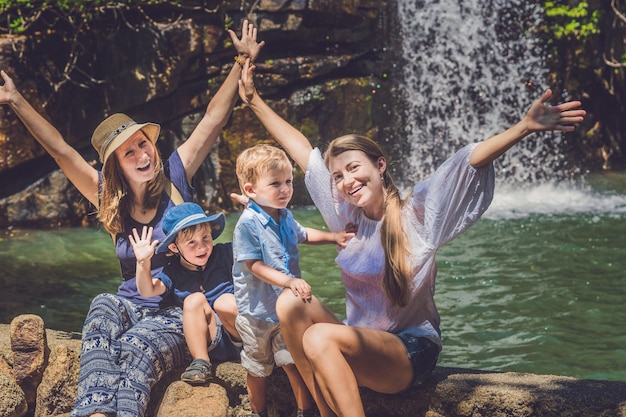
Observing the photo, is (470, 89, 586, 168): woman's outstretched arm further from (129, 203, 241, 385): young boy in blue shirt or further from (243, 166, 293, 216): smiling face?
(129, 203, 241, 385): young boy in blue shirt

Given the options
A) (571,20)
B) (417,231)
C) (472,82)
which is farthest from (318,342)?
(571,20)

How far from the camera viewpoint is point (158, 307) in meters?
3.84

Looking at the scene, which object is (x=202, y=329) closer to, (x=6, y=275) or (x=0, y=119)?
(x=6, y=275)

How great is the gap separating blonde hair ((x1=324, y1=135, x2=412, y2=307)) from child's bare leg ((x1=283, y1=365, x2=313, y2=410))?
507 millimetres

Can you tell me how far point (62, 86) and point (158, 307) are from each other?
21.7 ft

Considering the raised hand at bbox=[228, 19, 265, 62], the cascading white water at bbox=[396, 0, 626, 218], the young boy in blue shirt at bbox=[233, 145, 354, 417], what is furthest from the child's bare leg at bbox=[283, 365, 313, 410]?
the cascading white water at bbox=[396, 0, 626, 218]

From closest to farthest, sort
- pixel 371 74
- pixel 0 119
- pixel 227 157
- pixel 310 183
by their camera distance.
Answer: pixel 310 183 < pixel 0 119 < pixel 227 157 < pixel 371 74

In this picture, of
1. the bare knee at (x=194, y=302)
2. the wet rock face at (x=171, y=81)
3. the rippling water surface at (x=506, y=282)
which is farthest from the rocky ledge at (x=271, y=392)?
the wet rock face at (x=171, y=81)

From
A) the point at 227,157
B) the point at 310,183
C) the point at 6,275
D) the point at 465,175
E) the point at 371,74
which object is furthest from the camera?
the point at 371,74

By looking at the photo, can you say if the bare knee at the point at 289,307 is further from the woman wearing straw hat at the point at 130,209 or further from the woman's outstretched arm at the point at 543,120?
the woman's outstretched arm at the point at 543,120

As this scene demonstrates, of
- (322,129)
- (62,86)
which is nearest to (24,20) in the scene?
(62,86)

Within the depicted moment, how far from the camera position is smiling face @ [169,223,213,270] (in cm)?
367

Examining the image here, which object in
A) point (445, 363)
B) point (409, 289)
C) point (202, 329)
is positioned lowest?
point (445, 363)

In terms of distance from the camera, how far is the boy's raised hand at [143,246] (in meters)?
3.54
